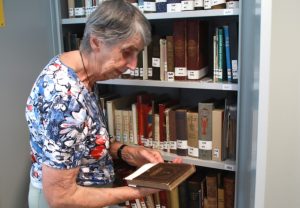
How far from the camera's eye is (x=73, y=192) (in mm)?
966

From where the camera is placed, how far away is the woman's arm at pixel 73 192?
3.05 ft

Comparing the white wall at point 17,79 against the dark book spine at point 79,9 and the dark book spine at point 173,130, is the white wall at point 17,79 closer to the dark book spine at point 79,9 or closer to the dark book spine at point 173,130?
the dark book spine at point 79,9

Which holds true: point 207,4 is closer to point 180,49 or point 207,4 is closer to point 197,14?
point 197,14

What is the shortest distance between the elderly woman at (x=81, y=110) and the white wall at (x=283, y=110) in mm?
750

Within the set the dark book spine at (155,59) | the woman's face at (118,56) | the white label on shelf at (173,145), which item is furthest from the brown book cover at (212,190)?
the woman's face at (118,56)

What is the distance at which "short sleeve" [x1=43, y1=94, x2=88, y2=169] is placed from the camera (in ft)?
2.99

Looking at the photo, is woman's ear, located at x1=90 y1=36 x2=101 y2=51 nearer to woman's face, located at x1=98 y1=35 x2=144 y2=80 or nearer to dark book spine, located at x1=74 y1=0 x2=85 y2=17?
woman's face, located at x1=98 y1=35 x2=144 y2=80

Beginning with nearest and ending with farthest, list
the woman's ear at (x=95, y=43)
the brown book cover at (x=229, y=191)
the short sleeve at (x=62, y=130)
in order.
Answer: the short sleeve at (x=62, y=130)
the woman's ear at (x=95, y=43)
the brown book cover at (x=229, y=191)

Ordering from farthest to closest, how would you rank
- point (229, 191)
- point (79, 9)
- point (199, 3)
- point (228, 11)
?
point (79, 9) → point (229, 191) → point (199, 3) → point (228, 11)

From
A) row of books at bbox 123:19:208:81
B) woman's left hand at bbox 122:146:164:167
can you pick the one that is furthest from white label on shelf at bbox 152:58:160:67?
woman's left hand at bbox 122:146:164:167

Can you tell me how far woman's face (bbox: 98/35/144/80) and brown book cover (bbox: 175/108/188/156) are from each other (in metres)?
0.51

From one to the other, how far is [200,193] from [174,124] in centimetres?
37

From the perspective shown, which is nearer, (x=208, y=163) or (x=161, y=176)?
(x=161, y=176)

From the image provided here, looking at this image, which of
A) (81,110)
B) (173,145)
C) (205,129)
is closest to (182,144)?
(173,145)
